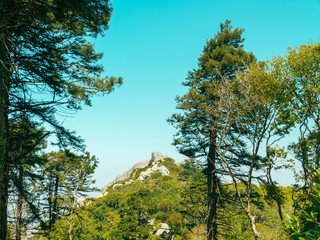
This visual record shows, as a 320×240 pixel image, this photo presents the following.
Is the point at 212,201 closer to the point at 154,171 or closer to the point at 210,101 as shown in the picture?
the point at 210,101

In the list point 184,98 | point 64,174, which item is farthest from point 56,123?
point 64,174

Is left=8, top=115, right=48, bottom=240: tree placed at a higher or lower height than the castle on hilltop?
lower

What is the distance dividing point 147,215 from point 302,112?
3978 centimetres

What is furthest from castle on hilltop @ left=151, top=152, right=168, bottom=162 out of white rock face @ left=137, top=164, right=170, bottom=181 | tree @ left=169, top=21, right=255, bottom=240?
tree @ left=169, top=21, right=255, bottom=240

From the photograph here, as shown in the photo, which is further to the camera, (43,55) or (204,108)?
(204,108)

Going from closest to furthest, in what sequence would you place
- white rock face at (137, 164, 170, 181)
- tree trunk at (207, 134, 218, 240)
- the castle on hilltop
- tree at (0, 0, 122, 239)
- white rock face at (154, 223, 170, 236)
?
tree at (0, 0, 122, 239) < tree trunk at (207, 134, 218, 240) < white rock face at (154, 223, 170, 236) < white rock face at (137, 164, 170, 181) < the castle on hilltop

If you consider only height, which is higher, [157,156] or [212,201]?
[157,156]

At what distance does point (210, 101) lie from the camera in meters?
11.6

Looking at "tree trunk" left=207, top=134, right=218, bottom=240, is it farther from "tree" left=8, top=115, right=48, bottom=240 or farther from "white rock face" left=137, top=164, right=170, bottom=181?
"white rock face" left=137, top=164, right=170, bottom=181

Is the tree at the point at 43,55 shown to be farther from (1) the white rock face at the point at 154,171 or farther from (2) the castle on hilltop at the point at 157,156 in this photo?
(2) the castle on hilltop at the point at 157,156

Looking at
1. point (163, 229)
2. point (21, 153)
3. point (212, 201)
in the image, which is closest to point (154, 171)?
point (163, 229)

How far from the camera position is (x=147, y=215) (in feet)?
144

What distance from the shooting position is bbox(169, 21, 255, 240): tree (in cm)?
1098

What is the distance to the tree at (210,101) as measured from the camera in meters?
11.0
